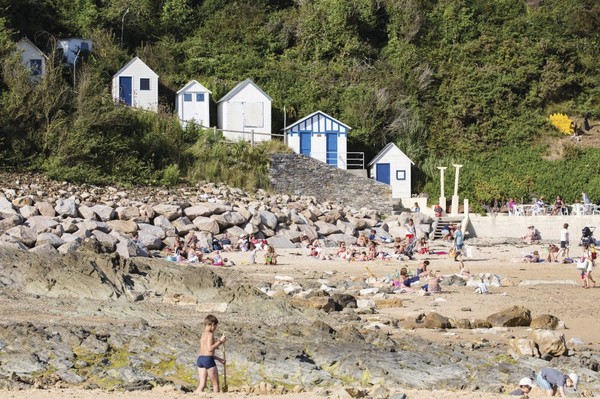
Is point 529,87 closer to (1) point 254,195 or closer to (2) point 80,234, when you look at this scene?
(1) point 254,195

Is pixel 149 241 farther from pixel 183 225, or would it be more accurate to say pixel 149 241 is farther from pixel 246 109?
pixel 246 109

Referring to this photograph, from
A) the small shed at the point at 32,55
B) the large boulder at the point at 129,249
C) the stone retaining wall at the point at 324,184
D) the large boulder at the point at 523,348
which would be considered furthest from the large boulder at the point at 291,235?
the large boulder at the point at 523,348

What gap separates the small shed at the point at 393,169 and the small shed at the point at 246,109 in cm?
377

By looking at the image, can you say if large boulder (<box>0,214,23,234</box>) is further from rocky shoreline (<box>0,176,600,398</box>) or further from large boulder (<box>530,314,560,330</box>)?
large boulder (<box>530,314,560,330</box>)

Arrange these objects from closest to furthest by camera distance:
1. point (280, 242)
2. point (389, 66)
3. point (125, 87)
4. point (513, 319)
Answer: point (513, 319) < point (280, 242) < point (125, 87) < point (389, 66)

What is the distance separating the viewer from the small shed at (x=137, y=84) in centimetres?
3944

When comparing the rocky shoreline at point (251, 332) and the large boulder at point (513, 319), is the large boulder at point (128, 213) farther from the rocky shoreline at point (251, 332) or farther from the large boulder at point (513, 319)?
the large boulder at point (513, 319)

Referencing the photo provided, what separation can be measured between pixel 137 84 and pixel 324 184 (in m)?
7.32

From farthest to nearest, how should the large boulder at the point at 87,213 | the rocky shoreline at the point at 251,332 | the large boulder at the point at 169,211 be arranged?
1. the large boulder at the point at 169,211
2. the large boulder at the point at 87,213
3. the rocky shoreline at the point at 251,332

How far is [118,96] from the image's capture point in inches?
1545

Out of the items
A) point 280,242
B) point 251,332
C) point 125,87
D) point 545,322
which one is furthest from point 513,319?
point 125,87

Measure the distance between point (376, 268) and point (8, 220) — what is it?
8013 millimetres

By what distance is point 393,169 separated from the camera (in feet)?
130

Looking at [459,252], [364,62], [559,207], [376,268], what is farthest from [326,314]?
[364,62]
